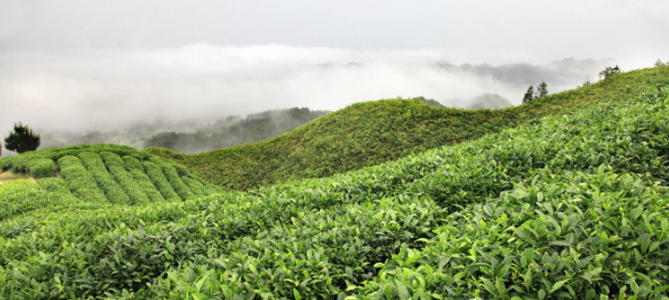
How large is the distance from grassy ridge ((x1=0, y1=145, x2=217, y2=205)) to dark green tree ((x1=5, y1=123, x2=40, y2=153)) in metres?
11.0

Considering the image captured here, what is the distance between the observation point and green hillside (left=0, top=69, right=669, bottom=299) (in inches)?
93.0

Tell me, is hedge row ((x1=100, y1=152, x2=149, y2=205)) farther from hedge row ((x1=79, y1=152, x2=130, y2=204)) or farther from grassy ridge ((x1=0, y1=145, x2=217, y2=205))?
hedge row ((x1=79, y1=152, x2=130, y2=204))

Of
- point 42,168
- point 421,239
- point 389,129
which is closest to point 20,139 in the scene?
point 42,168

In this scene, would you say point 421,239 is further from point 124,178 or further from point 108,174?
point 108,174

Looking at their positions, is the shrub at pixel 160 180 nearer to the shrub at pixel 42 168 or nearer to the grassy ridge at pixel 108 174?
the grassy ridge at pixel 108 174

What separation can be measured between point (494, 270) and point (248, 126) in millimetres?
65383

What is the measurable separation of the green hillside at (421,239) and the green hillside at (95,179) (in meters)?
5.36

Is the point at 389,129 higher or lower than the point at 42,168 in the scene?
higher

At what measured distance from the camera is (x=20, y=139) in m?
24.2

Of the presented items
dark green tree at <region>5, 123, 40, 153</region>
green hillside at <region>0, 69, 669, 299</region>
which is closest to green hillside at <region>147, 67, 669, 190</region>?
green hillside at <region>0, 69, 669, 299</region>

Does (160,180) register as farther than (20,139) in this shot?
No

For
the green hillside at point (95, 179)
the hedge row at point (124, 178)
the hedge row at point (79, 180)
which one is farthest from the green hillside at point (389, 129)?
the hedge row at point (79, 180)

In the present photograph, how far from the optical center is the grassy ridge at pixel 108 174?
42.3ft

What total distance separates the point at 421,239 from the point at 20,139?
3156 centimetres
